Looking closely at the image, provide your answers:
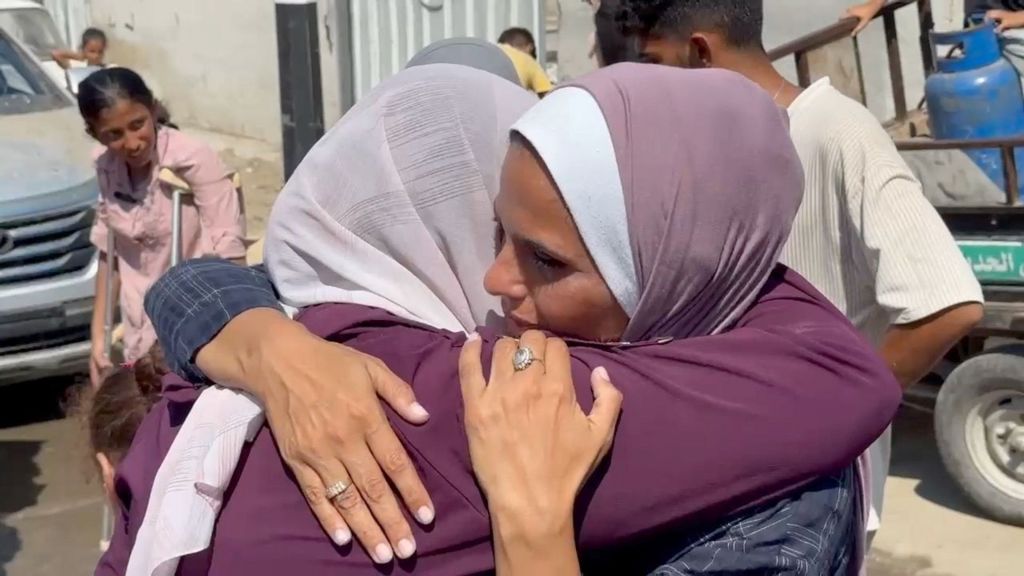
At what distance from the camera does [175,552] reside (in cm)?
128

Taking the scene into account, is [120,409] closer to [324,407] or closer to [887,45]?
[324,407]

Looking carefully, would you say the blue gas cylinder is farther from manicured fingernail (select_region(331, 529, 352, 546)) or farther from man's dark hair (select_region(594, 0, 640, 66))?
manicured fingernail (select_region(331, 529, 352, 546))

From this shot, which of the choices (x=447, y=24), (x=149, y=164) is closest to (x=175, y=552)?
(x=149, y=164)

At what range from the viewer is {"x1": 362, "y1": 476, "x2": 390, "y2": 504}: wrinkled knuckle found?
1.26 m

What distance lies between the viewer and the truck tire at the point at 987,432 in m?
4.91

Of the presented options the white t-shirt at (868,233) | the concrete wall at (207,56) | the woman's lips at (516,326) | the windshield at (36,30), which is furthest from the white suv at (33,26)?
the woman's lips at (516,326)

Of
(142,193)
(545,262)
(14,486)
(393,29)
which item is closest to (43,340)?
(14,486)

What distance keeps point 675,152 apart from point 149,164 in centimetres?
416

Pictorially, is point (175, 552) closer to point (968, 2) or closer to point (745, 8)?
point (745, 8)

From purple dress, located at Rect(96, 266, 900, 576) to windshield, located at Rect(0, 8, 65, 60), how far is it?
34.5ft

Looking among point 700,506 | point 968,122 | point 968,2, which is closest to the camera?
point 700,506

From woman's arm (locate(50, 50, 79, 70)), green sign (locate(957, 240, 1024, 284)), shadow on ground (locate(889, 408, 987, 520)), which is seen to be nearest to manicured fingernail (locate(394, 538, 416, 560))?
green sign (locate(957, 240, 1024, 284))

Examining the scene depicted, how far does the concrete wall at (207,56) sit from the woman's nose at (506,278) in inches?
436

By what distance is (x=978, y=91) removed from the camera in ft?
16.4
